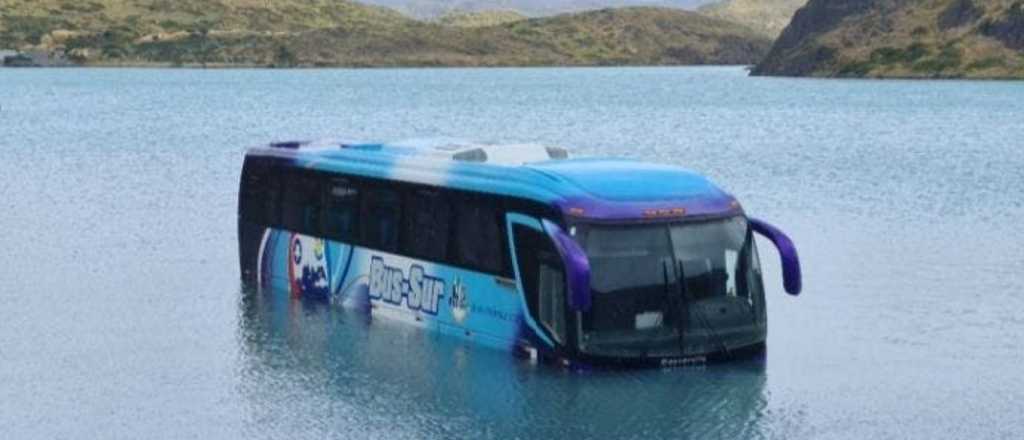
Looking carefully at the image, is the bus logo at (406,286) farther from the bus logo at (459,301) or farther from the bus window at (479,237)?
the bus window at (479,237)

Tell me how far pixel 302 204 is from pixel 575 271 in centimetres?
1020

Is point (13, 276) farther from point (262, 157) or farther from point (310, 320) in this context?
point (310, 320)

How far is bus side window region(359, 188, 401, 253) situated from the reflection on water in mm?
1560

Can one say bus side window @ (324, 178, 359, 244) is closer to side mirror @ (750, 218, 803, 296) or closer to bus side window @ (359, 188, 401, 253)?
bus side window @ (359, 188, 401, 253)

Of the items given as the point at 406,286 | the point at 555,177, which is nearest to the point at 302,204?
the point at 406,286

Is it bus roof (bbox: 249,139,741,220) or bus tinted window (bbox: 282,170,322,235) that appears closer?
bus roof (bbox: 249,139,741,220)

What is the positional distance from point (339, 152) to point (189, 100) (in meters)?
161

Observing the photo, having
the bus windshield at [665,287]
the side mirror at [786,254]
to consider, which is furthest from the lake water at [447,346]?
the side mirror at [786,254]

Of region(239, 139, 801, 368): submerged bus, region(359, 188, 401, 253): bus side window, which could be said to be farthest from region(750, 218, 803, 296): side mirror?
region(359, 188, 401, 253): bus side window

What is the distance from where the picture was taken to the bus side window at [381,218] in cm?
3017

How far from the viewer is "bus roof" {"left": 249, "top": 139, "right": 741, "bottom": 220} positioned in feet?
84.2

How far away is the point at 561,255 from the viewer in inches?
982

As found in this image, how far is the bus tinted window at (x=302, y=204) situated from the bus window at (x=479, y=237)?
17.1 ft

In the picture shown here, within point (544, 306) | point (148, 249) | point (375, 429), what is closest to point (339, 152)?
point (544, 306)
